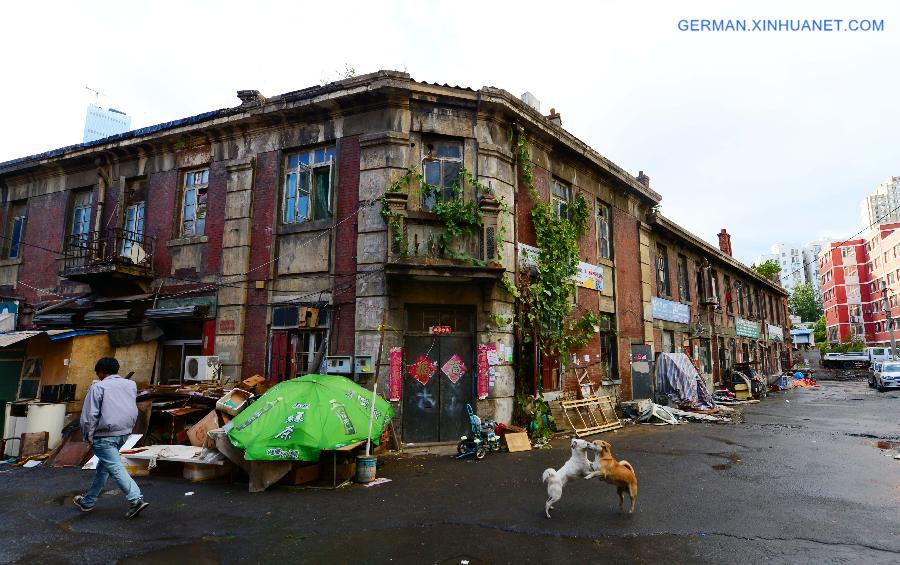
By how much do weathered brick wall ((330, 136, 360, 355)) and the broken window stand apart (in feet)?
1.44

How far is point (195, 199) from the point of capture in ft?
41.5

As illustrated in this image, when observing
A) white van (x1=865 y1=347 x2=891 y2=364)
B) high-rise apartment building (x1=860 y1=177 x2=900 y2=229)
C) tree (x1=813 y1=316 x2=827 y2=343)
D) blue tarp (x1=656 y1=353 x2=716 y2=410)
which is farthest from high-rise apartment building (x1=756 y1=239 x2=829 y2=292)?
blue tarp (x1=656 y1=353 x2=716 y2=410)

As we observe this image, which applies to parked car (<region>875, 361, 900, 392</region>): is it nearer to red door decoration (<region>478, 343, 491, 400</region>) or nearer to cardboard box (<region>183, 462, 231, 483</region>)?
red door decoration (<region>478, 343, 491, 400</region>)

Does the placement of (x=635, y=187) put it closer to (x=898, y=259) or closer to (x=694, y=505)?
(x=694, y=505)

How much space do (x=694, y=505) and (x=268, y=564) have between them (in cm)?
498

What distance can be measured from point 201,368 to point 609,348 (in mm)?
11216

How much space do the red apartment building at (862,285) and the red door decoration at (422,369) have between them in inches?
2867

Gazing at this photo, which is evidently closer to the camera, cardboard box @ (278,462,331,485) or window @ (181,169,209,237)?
cardboard box @ (278,462,331,485)

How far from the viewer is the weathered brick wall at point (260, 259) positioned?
1107 cm

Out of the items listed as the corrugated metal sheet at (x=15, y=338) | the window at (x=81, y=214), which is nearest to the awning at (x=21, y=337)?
the corrugated metal sheet at (x=15, y=338)

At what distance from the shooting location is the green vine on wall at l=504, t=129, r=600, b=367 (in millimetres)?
11578

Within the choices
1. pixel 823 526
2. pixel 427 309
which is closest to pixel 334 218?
pixel 427 309

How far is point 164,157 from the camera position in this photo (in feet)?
42.6

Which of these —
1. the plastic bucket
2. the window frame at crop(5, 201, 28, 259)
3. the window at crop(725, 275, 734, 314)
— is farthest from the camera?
the window at crop(725, 275, 734, 314)
